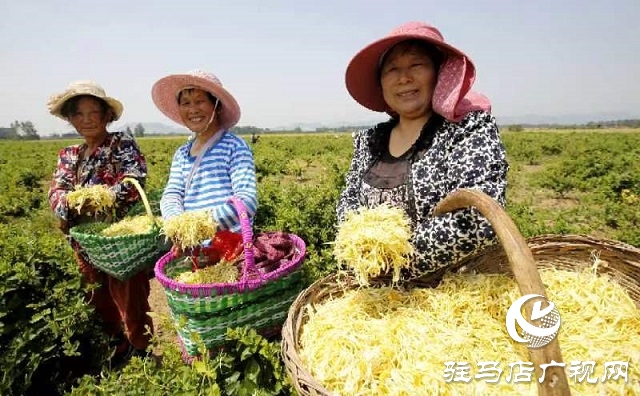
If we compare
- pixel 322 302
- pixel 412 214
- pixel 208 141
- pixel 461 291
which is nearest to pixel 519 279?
pixel 461 291

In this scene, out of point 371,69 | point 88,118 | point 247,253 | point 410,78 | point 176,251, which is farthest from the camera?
point 88,118

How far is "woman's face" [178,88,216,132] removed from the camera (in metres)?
3.08

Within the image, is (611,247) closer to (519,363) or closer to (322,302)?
(519,363)

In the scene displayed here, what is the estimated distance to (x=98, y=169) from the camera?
140 inches

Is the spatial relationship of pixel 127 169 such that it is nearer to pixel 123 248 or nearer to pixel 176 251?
pixel 123 248

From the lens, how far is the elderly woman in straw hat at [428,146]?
1.85 metres

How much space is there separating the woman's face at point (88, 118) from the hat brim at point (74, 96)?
0.08 metres

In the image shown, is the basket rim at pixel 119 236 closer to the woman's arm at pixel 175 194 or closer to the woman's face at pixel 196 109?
the woman's arm at pixel 175 194

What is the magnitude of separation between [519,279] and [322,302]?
114cm

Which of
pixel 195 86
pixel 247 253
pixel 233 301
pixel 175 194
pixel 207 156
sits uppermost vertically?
pixel 195 86

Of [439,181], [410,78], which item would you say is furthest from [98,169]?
[439,181]

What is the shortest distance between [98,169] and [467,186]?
3.06 m

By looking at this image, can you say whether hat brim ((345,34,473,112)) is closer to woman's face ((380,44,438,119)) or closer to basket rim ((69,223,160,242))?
woman's face ((380,44,438,119))

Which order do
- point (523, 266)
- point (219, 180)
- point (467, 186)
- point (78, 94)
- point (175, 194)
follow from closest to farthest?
point (523, 266), point (467, 186), point (219, 180), point (175, 194), point (78, 94)
